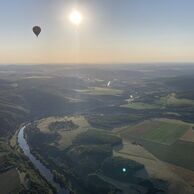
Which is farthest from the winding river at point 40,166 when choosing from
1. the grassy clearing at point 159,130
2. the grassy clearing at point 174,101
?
the grassy clearing at point 174,101

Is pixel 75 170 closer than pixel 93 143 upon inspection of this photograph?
Yes

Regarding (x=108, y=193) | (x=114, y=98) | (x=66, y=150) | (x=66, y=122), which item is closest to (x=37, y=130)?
(x=66, y=122)

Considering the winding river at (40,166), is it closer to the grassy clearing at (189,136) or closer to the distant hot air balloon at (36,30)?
the distant hot air balloon at (36,30)

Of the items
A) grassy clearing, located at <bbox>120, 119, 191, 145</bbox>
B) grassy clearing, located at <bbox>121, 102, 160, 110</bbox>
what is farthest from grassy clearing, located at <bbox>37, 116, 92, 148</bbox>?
grassy clearing, located at <bbox>121, 102, 160, 110</bbox>

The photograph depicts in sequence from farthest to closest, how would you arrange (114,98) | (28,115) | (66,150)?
(114,98)
(28,115)
(66,150)

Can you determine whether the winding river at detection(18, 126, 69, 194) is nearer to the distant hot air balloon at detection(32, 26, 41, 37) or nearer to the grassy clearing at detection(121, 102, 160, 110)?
the distant hot air balloon at detection(32, 26, 41, 37)

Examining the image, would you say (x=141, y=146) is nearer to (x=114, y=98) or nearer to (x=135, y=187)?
(x=135, y=187)

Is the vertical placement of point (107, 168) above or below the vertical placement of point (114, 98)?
above

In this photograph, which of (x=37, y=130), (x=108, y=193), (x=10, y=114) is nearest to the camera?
(x=108, y=193)
